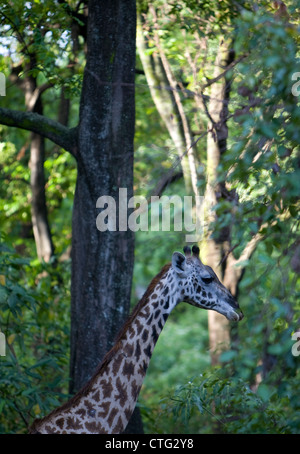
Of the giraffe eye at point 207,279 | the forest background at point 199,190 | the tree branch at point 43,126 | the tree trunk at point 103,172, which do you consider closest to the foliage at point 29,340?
the forest background at point 199,190

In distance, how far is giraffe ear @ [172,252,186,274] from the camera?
559 centimetres

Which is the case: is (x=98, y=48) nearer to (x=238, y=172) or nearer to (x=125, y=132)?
(x=125, y=132)

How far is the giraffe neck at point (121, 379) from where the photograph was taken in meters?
5.16

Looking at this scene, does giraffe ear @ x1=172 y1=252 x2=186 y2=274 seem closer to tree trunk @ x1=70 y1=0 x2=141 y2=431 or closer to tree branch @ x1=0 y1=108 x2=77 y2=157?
tree trunk @ x1=70 y1=0 x2=141 y2=431

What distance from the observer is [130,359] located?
5.40 metres

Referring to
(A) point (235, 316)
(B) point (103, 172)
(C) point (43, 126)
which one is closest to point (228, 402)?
(A) point (235, 316)

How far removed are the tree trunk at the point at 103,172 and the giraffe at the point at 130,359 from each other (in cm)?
161

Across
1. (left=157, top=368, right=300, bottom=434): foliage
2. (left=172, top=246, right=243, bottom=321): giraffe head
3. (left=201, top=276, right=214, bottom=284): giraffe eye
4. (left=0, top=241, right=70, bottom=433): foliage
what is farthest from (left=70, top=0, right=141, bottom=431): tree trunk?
(left=201, top=276, right=214, bottom=284): giraffe eye

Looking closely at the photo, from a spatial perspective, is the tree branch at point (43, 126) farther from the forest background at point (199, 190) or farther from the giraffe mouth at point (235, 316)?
the giraffe mouth at point (235, 316)

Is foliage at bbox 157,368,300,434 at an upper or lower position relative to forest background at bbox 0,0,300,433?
lower

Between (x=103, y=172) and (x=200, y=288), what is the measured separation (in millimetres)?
2116

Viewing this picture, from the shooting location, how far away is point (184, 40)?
11.9 meters

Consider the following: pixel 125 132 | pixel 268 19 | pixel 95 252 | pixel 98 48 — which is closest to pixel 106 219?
pixel 95 252
